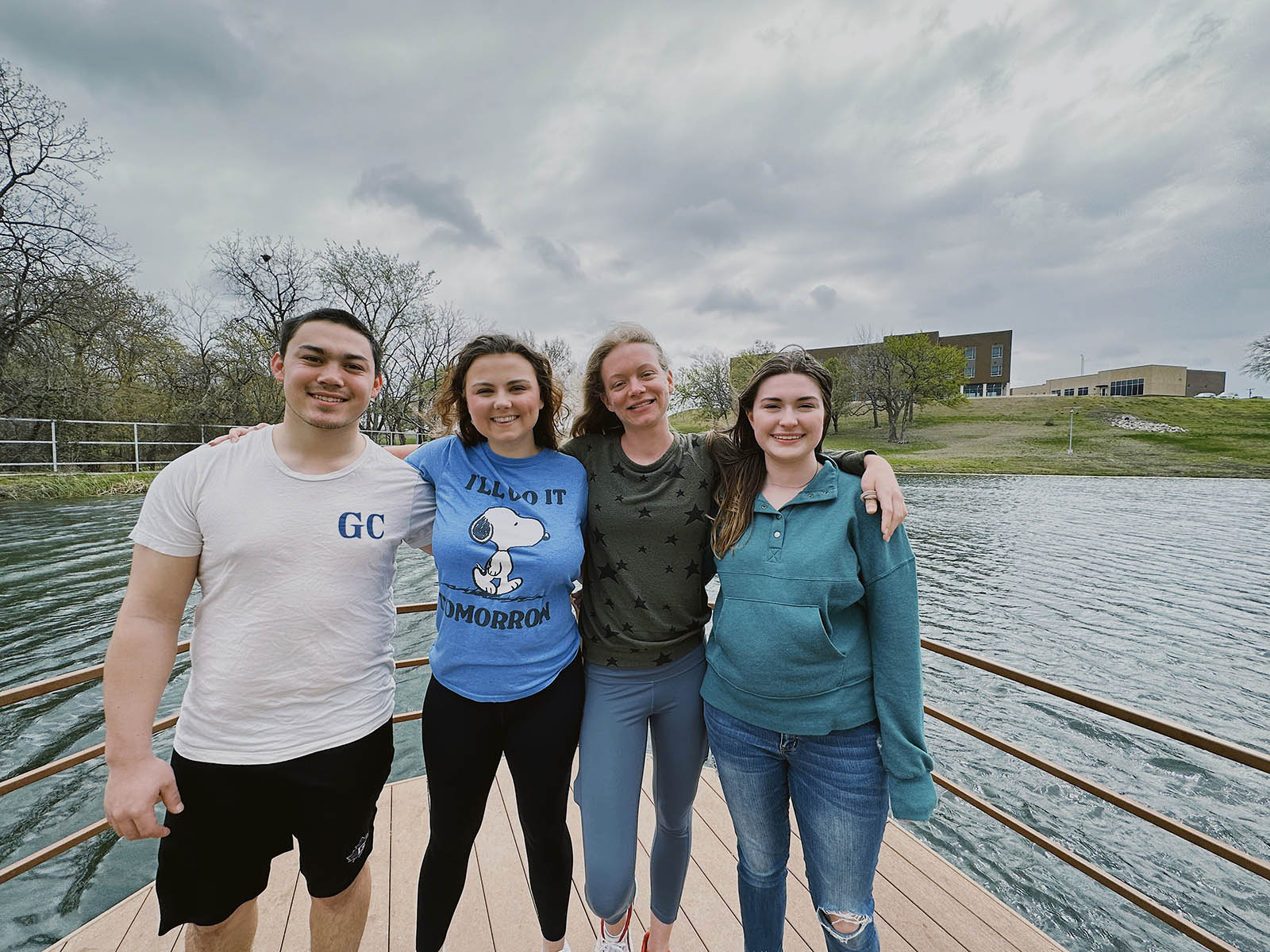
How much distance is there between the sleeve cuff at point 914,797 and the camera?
1.42 meters

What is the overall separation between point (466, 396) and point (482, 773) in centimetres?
116

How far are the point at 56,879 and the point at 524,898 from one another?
3.55 meters

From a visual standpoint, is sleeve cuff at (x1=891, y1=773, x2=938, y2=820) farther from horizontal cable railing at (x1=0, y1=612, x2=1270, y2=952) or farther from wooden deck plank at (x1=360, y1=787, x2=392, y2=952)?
wooden deck plank at (x1=360, y1=787, x2=392, y2=952)

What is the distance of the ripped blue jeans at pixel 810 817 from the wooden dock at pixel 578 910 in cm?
59

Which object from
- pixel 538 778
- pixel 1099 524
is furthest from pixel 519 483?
pixel 1099 524

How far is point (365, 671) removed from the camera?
155cm

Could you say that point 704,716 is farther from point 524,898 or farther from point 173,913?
point 173,913

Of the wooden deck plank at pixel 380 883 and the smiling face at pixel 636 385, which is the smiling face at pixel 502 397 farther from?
the wooden deck plank at pixel 380 883

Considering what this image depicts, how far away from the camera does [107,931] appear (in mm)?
2021

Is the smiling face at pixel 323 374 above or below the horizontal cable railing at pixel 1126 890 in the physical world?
above

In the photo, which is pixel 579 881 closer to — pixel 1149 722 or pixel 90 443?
pixel 1149 722

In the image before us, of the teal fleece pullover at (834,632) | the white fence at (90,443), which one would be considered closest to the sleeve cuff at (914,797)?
the teal fleece pullover at (834,632)

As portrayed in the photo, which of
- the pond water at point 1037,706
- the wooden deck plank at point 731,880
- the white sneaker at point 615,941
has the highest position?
the white sneaker at point 615,941

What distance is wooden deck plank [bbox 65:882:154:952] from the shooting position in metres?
1.95
